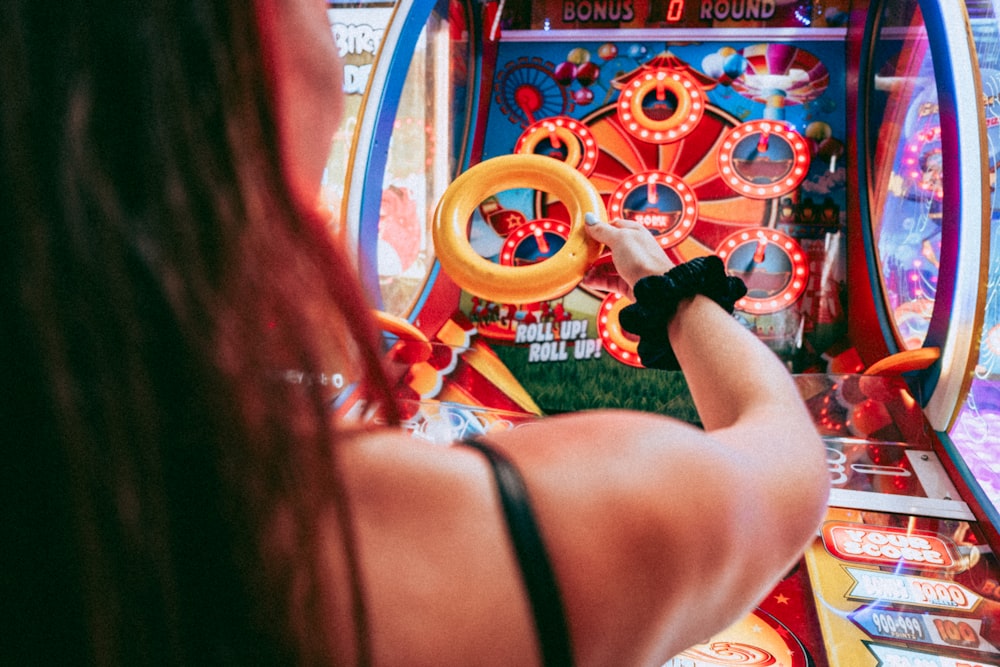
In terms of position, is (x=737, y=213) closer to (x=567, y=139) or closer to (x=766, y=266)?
(x=766, y=266)

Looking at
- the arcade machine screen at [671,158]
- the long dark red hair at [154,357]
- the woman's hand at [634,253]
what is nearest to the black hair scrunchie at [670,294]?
the woman's hand at [634,253]

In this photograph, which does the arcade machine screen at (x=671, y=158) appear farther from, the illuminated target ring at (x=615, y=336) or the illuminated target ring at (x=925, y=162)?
Result: the illuminated target ring at (x=925, y=162)

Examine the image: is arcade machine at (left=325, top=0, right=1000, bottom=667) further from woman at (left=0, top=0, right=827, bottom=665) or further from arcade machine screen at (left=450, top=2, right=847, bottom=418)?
woman at (left=0, top=0, right=827, bottom=665)

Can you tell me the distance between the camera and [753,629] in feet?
3.45

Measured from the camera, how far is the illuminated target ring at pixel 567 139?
2402 mm

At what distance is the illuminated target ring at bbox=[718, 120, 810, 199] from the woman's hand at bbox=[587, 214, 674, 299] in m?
1.58

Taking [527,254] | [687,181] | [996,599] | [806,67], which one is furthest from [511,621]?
[806,67]

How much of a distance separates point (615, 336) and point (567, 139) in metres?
0.76

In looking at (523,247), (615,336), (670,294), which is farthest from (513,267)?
(523,247)

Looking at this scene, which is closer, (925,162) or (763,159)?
(925,162)

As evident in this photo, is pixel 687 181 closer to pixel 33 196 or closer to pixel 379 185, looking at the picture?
pixel 379 185

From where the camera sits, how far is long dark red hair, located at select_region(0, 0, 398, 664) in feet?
0.76

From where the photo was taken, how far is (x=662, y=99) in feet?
7.77

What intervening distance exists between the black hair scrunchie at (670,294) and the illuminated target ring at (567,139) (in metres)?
1.85
